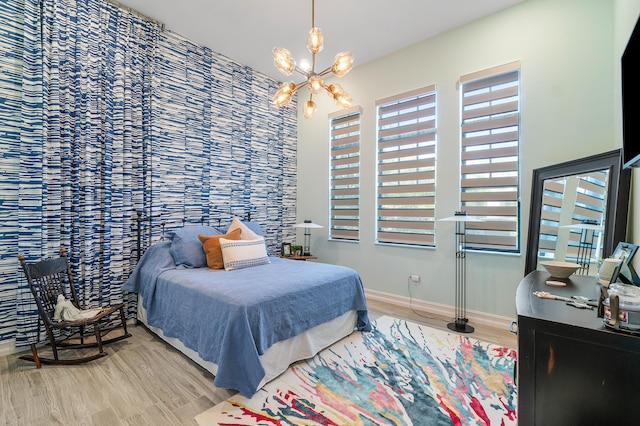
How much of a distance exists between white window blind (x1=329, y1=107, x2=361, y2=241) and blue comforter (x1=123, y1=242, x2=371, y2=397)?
1.41 metres

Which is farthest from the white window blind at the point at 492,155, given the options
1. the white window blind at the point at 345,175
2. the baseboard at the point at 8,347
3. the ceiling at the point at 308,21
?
the baseboard at the point at 8,347

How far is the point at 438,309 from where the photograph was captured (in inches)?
135

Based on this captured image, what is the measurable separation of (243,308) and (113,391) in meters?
1.04

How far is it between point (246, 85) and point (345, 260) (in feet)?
9.77

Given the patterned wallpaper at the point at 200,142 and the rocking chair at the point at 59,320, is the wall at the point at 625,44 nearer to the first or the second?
the rocking chair at the point at 59,320

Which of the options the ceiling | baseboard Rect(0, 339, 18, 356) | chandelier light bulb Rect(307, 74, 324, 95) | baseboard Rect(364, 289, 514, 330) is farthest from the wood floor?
the ceiling

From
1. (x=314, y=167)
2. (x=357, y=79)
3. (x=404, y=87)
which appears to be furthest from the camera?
(x=314, y=167)

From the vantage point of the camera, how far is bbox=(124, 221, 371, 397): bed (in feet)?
6.12

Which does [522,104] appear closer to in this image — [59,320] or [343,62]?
[343,62]

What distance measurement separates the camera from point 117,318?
2.97m

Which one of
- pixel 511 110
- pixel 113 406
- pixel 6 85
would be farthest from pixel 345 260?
pixel 6 85

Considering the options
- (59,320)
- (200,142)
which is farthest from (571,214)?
(59,320)

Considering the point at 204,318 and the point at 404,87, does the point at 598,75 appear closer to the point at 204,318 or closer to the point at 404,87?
the point at 404,87

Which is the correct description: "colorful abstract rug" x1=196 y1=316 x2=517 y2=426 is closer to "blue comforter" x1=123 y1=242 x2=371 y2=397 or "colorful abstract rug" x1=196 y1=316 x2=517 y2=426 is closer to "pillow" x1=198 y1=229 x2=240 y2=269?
"blue comforter" x1=123 y1=242 x2=371 y2=397
